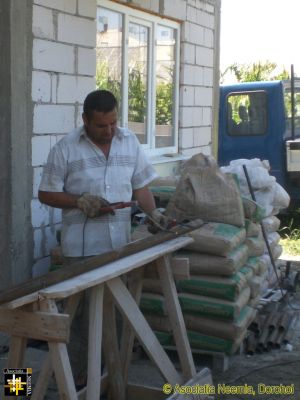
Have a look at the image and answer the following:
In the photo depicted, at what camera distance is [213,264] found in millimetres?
5047

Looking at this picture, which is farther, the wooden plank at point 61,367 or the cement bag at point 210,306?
the cement bag at point 210,306

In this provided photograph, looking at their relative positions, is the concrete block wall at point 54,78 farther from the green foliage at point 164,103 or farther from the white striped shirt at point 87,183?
the green foliage at point 164,103

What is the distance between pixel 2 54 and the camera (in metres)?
4.97

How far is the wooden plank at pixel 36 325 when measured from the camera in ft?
10.2

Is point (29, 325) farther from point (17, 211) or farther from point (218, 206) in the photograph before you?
point (218, 206)

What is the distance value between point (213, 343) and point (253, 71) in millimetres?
13455

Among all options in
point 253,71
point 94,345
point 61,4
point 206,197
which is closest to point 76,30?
point 61,4

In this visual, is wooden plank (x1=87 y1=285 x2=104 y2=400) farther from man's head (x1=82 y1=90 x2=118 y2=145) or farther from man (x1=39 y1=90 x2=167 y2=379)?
man's head (x1=82 y1=90 x2=118 y2=145)

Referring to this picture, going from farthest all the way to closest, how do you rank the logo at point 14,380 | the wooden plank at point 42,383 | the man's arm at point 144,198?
the man's arm at point 144,198 < the wooden plank at point 42,383 < the logo at point 14,380

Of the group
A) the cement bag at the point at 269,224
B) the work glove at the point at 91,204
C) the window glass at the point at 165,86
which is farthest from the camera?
the window glass at the point at 165,86

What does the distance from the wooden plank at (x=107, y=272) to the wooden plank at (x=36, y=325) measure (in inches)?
4.3

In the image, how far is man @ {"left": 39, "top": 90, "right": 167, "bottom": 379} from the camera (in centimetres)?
400

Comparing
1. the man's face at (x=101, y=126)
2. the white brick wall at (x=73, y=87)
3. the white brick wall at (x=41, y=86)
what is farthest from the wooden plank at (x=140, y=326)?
the white brick wall at (x=73, y=87)

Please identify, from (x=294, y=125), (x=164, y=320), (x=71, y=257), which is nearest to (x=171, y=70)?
(x=294, y=125)
